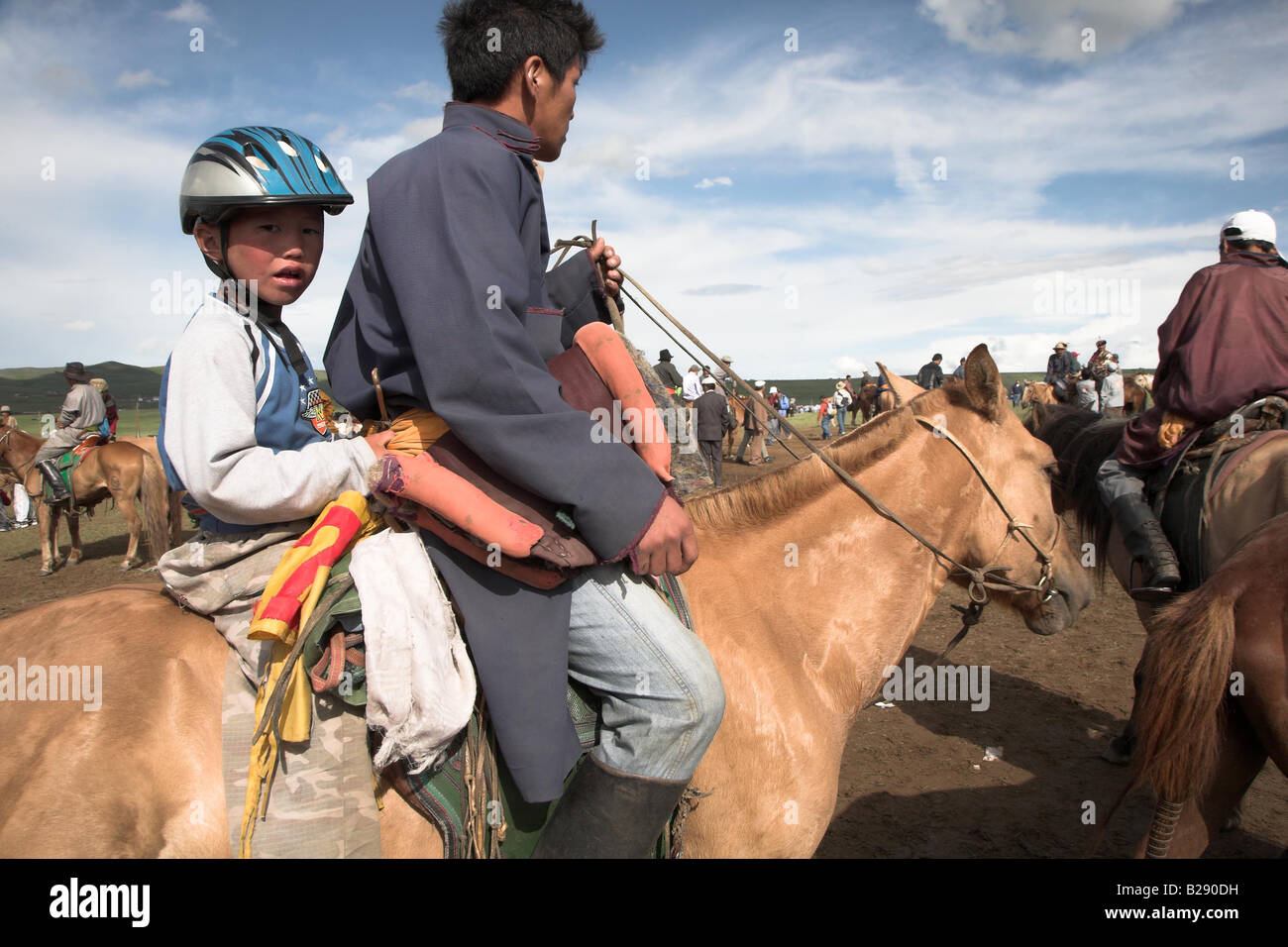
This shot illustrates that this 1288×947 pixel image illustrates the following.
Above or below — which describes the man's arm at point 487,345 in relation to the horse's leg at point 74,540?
above

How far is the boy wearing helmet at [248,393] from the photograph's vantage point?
175cm

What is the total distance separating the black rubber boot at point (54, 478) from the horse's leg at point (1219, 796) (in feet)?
51.8

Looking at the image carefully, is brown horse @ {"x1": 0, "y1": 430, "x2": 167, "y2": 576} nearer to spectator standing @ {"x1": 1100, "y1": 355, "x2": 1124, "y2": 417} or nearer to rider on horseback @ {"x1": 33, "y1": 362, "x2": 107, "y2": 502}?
rider on horseback @ {"x1": 33, "y1": 362, "x2": 107, "y2": 502}

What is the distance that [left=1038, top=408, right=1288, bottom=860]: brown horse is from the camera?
13.2 ft

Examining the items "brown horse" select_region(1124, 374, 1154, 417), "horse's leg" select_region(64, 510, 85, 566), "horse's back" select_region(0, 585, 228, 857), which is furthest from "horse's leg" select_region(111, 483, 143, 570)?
"brown horse" select_region(1124, 374, 1154, 417)

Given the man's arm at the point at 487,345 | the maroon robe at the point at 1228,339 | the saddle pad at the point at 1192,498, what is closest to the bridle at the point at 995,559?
the man's arm at the point at 487,345

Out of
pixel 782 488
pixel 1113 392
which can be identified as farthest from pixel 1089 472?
pixel 1113 392

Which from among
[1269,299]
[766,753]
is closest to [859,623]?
[766,753]

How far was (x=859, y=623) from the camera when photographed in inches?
109

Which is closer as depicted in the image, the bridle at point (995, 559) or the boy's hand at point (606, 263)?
the boy's hand at point (606, 263)

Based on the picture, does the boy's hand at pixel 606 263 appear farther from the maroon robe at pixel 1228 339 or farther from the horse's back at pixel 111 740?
the maroon robe at pixel 1228 339

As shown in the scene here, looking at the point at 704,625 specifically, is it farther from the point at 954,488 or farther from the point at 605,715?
the point at 954,488

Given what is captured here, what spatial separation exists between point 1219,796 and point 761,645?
2042mm

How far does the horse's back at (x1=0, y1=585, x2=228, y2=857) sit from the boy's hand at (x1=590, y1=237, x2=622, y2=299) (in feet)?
5.66
